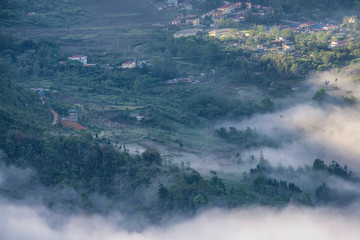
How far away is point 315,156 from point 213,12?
2222 centimetres

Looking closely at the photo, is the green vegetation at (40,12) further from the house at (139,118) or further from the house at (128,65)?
the house at (139,118)

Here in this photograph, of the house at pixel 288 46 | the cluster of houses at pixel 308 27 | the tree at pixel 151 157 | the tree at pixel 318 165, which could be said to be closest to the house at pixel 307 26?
the cluster of houses at pixel 308 27

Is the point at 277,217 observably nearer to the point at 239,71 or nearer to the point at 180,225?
the point at 180,225

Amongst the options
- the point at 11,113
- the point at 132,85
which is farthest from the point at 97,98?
the point at 11,113

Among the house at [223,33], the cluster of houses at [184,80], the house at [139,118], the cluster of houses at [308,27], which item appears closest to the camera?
the house at [139,118]

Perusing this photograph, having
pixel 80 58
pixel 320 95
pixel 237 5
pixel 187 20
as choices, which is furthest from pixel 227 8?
pixel 320 95

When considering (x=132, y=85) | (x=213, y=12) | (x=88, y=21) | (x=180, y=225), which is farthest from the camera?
(x=213, y=12)

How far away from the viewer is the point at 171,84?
25.9 meters

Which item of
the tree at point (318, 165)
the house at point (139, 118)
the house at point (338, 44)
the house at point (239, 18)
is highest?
the house at point (239, 18)

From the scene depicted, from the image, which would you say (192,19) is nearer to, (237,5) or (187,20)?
(187,20)

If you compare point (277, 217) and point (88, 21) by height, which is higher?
point (88, 21)

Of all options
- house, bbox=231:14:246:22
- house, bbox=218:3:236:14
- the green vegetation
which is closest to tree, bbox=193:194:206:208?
the green vegetation

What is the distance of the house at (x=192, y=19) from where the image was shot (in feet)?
118

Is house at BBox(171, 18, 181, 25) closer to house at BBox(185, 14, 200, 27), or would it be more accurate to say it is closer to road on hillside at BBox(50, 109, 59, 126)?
house at BBox(185, 14, 200, 27)
